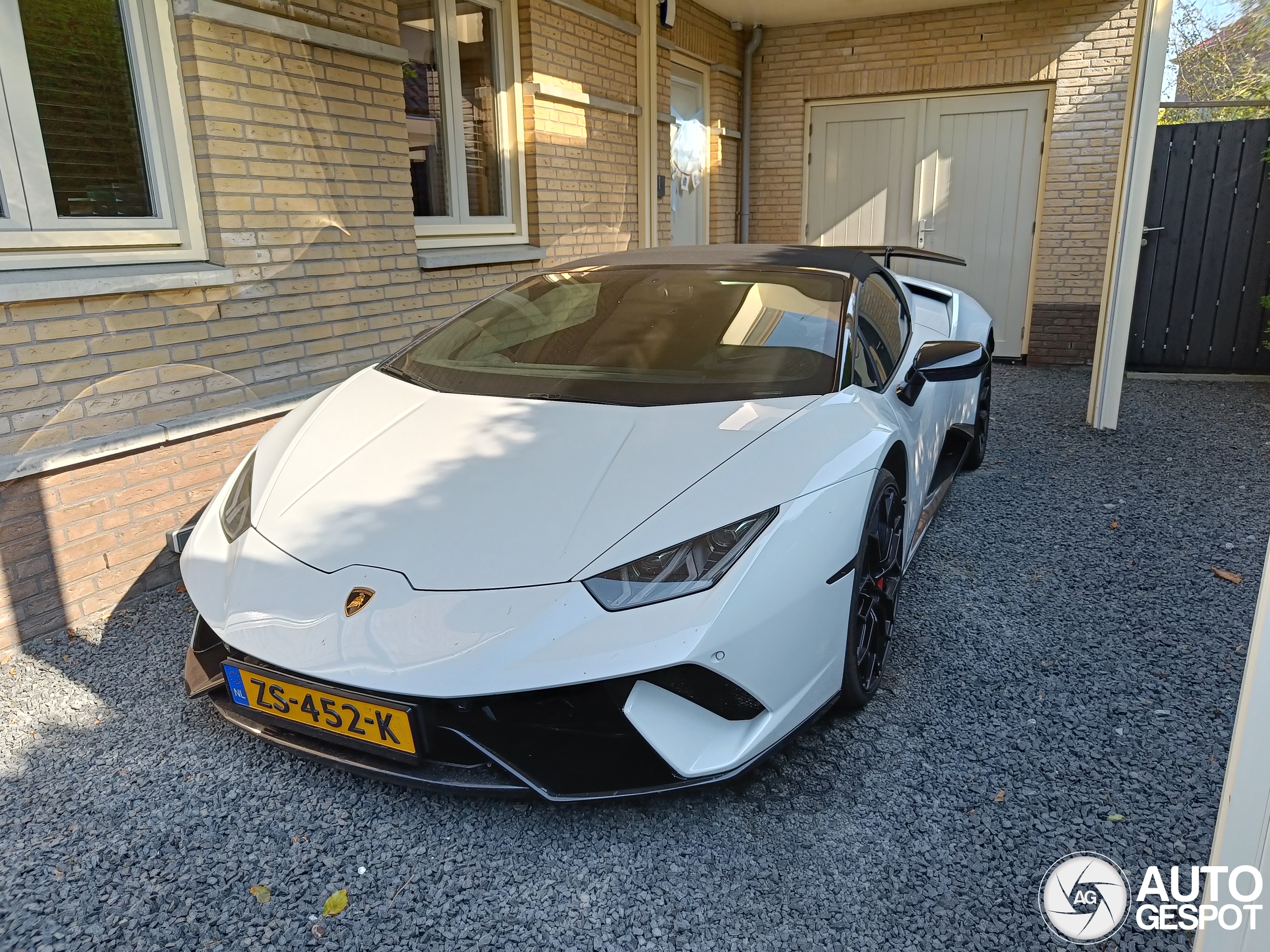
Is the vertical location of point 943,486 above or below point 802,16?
below

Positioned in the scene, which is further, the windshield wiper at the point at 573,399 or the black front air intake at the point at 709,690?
the windshield wiper at the point at 573,399

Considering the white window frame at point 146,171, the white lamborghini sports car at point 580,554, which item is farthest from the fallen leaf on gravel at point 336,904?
the white window frame at point 146,171

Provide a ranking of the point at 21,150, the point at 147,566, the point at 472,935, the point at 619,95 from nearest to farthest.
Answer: the point at 472,935
the point at 21,150
the point at 147,566
the point at 619,95

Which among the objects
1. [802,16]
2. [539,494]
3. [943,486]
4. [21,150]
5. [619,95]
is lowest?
[943,486]

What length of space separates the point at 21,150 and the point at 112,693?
1995 mm

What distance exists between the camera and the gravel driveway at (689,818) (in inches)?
71.4

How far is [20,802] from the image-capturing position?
2.21 meters

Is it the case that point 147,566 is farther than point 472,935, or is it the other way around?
point 147,566

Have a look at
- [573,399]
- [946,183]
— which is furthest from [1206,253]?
[573,399]

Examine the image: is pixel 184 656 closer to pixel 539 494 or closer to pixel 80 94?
pixel 539 494

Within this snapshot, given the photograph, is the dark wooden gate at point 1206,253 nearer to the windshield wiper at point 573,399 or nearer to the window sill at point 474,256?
the window sill at point 474,256

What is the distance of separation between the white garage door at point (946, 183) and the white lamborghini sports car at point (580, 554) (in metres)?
6.61

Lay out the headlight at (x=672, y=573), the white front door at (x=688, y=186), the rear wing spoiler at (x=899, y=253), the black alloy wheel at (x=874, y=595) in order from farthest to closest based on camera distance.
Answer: the white front door at (x=688, y=186) → the rear wing spoiler at (x=899, y=253) → the black alloy wheel at (x=874, y=595) → the headlight at (x=672, y=573)

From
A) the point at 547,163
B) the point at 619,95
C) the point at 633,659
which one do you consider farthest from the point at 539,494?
the point at 619,95
